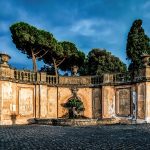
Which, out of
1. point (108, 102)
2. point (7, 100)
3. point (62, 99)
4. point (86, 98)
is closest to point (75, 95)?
point (86, 98)

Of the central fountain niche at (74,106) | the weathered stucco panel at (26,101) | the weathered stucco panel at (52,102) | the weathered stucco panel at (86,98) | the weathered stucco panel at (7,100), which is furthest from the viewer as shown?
the weathered stucco panel at (86,98)

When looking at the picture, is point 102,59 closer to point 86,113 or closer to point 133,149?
point 86,113

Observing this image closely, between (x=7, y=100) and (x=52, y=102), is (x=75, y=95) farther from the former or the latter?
(x=7, y=100)

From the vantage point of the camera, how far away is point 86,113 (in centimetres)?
3080

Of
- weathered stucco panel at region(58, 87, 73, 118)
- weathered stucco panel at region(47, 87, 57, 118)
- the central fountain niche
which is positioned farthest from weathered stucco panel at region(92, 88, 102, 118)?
weathered stucco panel at region(47, 87, 57, 118)

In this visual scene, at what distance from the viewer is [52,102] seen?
30.1 meters

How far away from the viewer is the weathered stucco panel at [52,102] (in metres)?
29.8

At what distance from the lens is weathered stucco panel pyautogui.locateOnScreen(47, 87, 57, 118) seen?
29842mm

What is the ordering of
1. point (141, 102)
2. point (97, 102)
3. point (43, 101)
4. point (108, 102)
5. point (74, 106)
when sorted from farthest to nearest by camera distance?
point (97, 102), point (108, 102), point (43, 101), point (74, 106), point (141, 102)

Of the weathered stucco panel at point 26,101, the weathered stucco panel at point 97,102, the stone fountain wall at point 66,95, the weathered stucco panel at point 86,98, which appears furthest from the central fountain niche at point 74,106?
the weathered stucco panel at point 26,101

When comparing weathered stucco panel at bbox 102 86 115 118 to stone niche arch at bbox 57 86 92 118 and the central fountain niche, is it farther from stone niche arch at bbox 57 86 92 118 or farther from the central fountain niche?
the central fountain niche

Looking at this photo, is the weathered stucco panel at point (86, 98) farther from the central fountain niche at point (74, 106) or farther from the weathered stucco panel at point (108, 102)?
the weathered stucco panel at point (108, 102)

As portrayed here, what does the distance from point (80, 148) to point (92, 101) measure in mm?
19986

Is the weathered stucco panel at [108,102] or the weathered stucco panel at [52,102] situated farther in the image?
the weathered stucco panel at [52,102]
